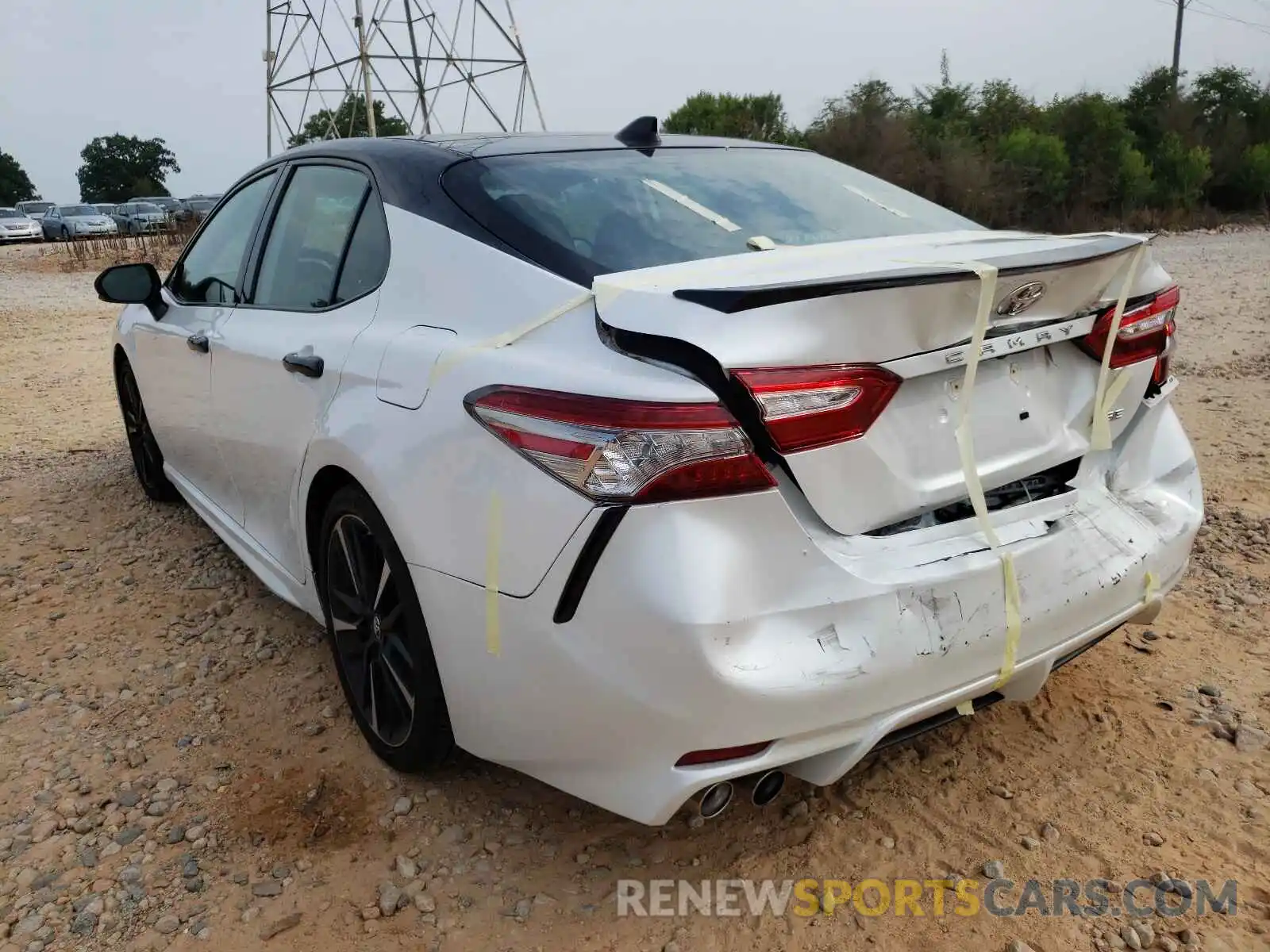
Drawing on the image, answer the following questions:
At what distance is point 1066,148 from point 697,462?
2902 centimetres

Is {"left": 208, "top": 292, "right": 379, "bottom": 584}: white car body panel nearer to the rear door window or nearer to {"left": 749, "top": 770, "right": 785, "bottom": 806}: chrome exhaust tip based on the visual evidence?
the rear door window

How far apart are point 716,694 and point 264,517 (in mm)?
1937

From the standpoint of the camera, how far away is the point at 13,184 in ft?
204

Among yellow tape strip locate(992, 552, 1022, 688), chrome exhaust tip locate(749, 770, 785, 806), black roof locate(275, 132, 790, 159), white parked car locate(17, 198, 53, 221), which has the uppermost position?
white parked car locate(17, 198, 53, 221)

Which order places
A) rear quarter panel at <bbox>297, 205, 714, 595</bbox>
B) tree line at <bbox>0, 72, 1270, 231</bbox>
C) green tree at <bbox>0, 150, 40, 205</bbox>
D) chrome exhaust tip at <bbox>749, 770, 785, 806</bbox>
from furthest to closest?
green tree at <bbox>0, 150, 40, 205</bbox>
tree line at <bbox>0, 72, 1270, 231</bbox>
chrome exhaust tip at <bbox>749, 770, 785, 806</bbox>
rear quarter panel at <bbox>297, 205, 714, 595</bbox>

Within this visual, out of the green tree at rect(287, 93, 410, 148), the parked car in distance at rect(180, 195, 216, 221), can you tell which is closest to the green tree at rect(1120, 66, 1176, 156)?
the green tree at rect(287, 93, 410, 148)

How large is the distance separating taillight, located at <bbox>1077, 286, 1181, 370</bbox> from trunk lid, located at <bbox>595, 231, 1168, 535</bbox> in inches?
1.3

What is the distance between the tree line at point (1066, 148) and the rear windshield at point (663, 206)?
884 inches

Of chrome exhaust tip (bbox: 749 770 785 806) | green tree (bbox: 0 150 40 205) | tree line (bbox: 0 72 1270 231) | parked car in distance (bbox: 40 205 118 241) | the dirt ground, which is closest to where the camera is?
chrome exhaust tip (bbox: 749 770 785 806)

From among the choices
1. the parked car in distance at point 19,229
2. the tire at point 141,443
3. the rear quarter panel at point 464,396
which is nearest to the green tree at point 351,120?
the parked car in distance at point 19,229

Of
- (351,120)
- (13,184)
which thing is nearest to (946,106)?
(351,120)

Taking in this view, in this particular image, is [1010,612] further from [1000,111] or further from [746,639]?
[1000,111]

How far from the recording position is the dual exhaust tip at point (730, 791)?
1786mm

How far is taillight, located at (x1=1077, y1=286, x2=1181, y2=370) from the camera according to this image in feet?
6.93
